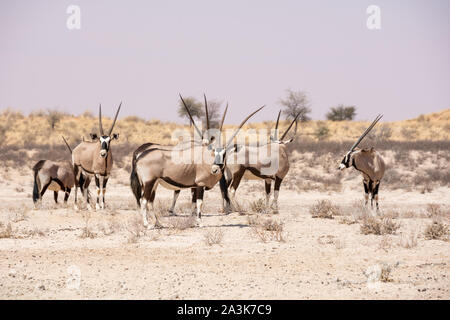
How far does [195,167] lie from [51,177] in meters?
6.43

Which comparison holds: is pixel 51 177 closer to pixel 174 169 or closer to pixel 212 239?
pixel 174 169

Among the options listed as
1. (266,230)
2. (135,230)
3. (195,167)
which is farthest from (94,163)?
(266,230)

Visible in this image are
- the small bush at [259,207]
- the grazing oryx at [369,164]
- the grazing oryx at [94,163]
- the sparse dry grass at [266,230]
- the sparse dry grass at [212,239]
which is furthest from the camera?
the grazing oryx at [94,163]

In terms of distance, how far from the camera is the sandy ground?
7246mm

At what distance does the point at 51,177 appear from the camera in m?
16.8

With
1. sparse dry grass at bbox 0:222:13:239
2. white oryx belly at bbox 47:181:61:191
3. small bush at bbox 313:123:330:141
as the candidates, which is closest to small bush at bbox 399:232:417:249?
sparse dry grass at bbox 0:222:13:239

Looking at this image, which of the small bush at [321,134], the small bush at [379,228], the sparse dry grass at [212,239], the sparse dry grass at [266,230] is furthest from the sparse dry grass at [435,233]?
the small bush at [321,134]

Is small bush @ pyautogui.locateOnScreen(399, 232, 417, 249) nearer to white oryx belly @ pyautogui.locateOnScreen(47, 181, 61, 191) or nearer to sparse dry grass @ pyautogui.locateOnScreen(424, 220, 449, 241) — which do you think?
sparse dry grass @ pyautogui.locateOnScreen(424, 220, 449, 241)

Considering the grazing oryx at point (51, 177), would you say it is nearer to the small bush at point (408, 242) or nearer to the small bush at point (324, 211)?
the small bush at point (324, 211)

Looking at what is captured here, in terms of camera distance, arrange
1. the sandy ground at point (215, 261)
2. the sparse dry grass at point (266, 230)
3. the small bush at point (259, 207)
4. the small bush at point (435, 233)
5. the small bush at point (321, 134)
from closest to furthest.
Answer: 1. the sandy ground at point (215, 261)
2. the sparse dry grass at point (266, 230)
3. the small bush at point (435, 233)
4. the small bush at point (259, 207)
5. the small bush at point (321, 134)

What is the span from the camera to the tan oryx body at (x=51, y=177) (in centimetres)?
1663

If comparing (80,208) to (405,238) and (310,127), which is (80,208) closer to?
(405,238)

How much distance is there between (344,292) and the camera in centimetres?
712

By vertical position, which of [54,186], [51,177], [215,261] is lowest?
[215,261]
